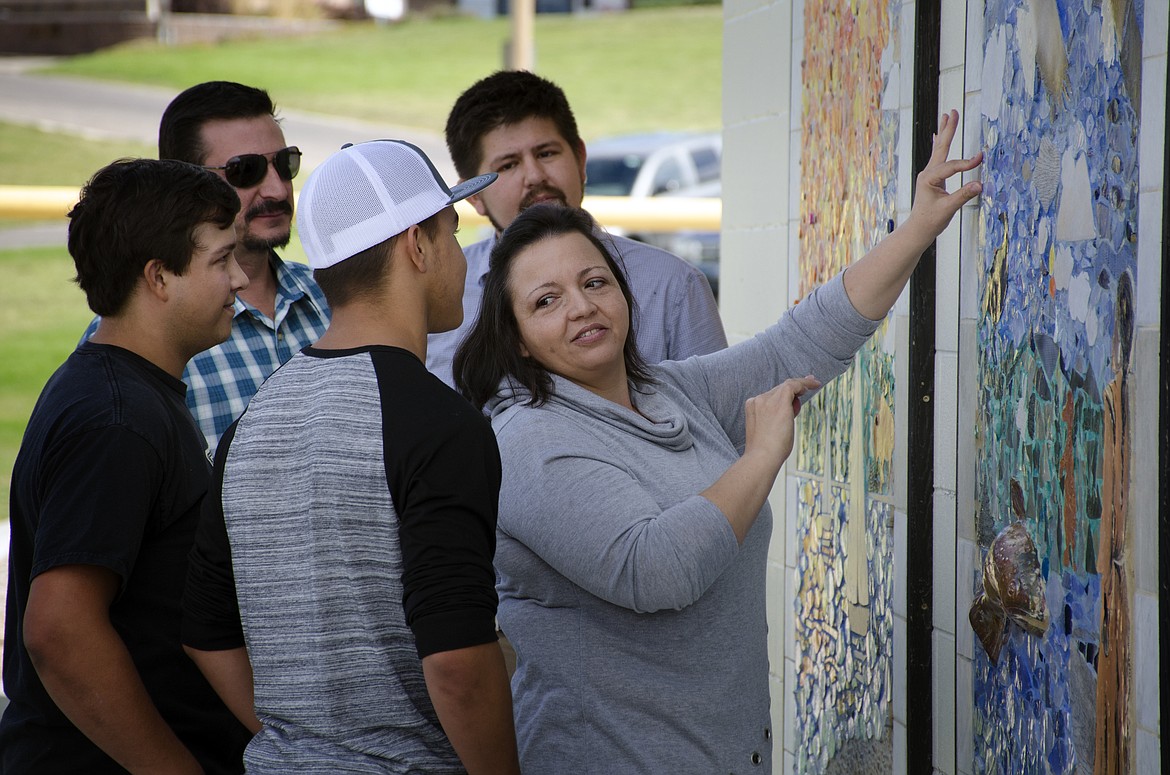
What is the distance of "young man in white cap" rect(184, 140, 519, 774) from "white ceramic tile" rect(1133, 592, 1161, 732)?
902mm

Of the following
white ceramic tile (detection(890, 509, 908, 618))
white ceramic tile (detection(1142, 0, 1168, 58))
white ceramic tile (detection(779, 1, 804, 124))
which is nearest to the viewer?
white ceramic tile (detection(1142, 0, 1168, 58))

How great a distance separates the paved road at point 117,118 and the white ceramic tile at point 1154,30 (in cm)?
1999

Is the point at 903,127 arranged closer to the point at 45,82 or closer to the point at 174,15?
the point at 45,82

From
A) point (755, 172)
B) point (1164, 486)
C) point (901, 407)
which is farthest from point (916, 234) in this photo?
point (755, 172)

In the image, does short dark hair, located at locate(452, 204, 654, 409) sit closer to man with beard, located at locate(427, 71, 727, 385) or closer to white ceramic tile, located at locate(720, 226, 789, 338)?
man with beard, located at locate(427, 71, 727, 385)

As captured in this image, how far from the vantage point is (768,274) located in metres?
3.49

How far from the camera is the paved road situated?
77.4 ft

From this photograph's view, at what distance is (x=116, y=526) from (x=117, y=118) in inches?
1028

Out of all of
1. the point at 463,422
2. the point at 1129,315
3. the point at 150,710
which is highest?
the point at 1129,315

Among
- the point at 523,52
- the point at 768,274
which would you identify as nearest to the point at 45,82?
the point at 523,52

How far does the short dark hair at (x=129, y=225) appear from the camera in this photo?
2.11 meters

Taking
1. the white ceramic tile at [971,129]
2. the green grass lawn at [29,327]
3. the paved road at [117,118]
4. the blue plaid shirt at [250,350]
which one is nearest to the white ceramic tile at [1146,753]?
the white ceramic tile at [971,129]

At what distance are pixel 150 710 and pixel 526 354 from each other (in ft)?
2.72

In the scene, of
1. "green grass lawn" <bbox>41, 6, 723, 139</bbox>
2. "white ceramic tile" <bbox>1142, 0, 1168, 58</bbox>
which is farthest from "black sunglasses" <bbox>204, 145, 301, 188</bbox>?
"green grass lawn" <bbox>41, 6, 723, 139</bbox>
